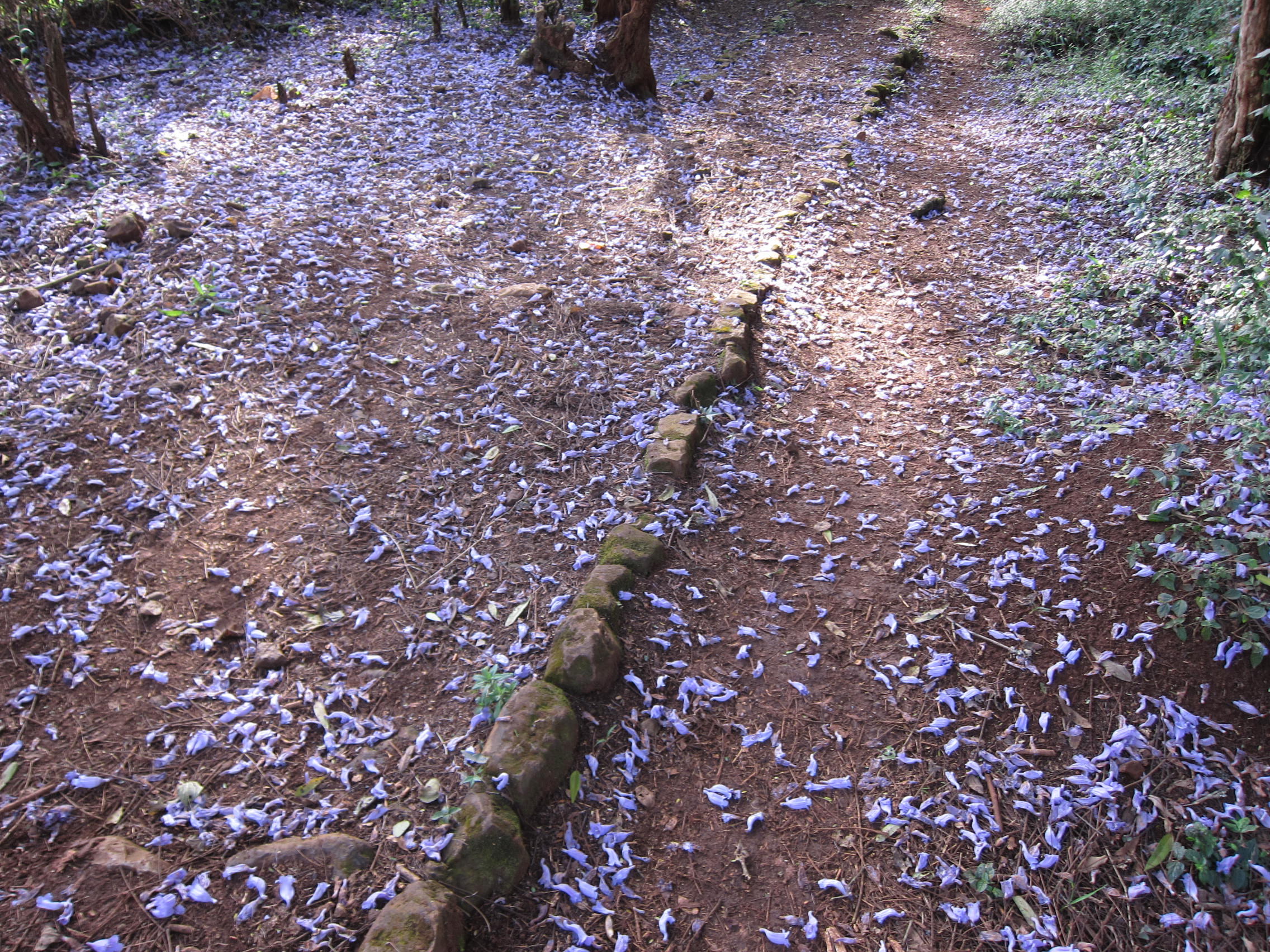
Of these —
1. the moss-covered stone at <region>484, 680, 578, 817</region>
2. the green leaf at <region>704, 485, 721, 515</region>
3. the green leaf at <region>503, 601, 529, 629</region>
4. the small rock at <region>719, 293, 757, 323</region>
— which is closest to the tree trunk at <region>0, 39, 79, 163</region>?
the small rock at <region>719, 293, 757, 323</region>

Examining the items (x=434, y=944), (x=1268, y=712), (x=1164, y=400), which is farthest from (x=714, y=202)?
(x=434, y=944)

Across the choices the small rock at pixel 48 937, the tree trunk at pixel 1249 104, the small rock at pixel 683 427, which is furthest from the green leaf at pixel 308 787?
the tree trunk at pixel 1249 104

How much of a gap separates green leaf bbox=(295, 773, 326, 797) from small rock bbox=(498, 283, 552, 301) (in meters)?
3.25

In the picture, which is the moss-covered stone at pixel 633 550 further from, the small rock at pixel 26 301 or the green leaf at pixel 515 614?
the small rock at pixel 26 301

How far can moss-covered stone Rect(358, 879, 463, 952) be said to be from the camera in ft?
6.47

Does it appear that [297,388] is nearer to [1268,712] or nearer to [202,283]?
[202,283]

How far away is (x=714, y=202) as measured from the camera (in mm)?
6250

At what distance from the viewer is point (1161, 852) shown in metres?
2.20

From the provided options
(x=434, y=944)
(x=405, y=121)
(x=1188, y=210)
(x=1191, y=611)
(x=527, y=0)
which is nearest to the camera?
(x=434, y=944)

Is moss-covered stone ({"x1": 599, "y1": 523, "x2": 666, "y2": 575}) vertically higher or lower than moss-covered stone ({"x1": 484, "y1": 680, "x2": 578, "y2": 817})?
higher

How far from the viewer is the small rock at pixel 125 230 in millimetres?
4719

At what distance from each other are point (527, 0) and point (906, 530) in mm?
9811

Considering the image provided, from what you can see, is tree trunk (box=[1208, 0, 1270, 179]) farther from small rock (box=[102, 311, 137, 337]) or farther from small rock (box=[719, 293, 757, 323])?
small rock (box=[102, 311, 137, 337])

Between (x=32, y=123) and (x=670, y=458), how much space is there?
5543 millimetres
